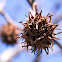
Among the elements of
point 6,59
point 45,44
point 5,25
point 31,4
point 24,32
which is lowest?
point 6,59

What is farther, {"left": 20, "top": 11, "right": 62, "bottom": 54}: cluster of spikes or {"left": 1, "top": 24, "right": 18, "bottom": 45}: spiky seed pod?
{"left": 1, "top": 24, "right": 18, "bottom": 45}: spiky seed pod

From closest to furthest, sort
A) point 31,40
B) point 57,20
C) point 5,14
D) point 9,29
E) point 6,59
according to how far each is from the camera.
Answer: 1. point 31,40
2. point 6,59
3. point 57,20
4. point 5,14
5. point 9,29

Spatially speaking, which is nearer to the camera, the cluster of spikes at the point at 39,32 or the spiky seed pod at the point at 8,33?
the cluster of spikes at the point at 39,32

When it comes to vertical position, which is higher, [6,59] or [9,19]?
[9,19]

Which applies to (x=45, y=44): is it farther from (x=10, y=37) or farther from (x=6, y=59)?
(x=10, y=37)

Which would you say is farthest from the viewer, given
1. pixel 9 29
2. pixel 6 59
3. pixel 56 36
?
pixel 9 29

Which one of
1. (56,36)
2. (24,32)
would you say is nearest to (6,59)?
(24,32)

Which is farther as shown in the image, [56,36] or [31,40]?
[56,36]

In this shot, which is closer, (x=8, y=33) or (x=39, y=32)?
(x=39, y=32)
